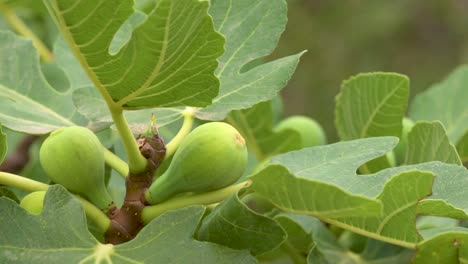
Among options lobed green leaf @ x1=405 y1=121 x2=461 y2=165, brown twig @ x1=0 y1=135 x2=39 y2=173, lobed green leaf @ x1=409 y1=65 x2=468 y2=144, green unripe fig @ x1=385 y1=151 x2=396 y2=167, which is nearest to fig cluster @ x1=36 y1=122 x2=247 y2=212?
lobed green leaf @ x1=405 y1=121 x2=461 y2=165

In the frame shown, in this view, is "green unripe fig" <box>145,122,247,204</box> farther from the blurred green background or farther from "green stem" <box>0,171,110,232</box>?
the blurred green background

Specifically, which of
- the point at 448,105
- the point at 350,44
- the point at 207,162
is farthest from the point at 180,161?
the point at 350,44

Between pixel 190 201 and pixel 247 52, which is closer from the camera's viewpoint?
pixel 190 201

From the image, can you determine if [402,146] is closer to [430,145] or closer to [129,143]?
[430,145]

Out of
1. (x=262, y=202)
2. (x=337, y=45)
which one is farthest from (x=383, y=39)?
(x=262, y=202)

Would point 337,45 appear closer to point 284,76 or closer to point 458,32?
point 458,32

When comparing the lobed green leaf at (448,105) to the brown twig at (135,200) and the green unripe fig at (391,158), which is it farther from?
the brown twig at (135,200)
